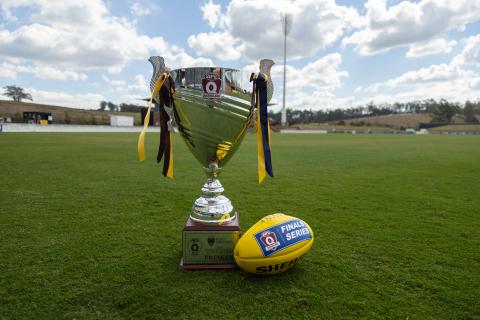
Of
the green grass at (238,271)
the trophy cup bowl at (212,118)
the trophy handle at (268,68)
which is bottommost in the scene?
the green grass at (238,271)

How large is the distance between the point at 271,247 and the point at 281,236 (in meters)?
0.10

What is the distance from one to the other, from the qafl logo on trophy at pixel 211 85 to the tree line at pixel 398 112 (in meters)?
78.9

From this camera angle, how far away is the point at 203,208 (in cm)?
221

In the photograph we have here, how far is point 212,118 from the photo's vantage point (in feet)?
6.82

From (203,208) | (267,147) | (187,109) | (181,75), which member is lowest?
(203,208)

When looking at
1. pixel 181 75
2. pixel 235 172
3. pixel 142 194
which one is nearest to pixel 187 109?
pixel 181 75

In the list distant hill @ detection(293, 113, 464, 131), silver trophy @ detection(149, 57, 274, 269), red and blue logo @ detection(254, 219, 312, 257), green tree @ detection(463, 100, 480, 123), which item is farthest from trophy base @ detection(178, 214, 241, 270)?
green tree @ detection(463, 100, 480, 123)

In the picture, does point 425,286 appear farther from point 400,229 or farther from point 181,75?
point 181,75

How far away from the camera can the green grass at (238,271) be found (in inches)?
68.2

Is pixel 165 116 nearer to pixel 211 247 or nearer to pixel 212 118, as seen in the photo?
pixel 212 118

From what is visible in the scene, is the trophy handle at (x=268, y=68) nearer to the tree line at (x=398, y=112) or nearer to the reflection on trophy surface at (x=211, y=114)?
the reflection on trophy surface at (x=211, y=114)

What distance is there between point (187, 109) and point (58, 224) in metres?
1.96

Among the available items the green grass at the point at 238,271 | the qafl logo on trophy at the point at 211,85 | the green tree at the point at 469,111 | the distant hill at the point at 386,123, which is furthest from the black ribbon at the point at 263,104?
the green tree at the point at 469,111

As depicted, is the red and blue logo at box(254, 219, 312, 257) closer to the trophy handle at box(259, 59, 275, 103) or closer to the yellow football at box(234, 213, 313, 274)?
the yellow football at box(234, 213, 313, 274)
